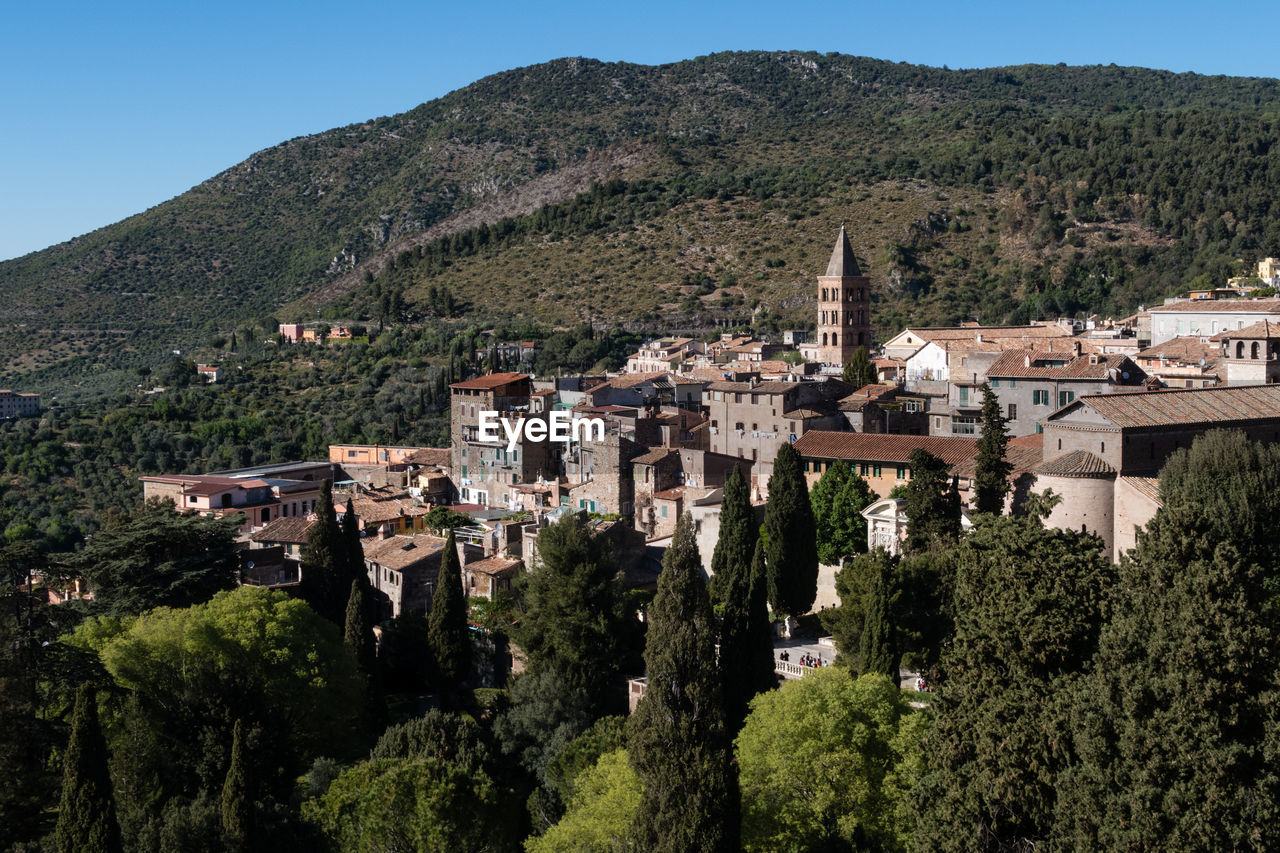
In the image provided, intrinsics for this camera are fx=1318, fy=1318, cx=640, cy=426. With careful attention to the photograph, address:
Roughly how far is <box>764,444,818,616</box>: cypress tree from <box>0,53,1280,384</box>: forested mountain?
4815cm

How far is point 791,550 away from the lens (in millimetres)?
32469

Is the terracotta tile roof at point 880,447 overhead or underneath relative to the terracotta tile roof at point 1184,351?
underneath

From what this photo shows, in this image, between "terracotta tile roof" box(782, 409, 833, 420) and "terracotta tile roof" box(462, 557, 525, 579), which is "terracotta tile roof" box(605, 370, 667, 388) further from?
"terracotta tile roof" box(462, 557, 525, 579)

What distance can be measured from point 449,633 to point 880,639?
11476 millimetres

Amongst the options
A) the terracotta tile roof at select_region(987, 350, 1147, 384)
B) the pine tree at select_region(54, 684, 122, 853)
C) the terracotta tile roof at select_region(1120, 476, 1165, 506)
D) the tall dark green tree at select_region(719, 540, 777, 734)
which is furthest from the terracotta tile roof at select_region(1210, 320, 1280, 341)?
the pine tree at select_region(54, 684, 122, 853)

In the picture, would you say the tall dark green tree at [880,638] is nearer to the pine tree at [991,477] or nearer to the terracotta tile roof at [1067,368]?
the pine tree at [991,477]

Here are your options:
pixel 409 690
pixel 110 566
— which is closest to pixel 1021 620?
pixel 409 690

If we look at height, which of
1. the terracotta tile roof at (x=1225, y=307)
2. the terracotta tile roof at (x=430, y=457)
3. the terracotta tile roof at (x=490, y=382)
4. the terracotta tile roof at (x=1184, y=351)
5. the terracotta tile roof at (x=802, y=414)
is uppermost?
the terracotta tile roof at (x=1225, y=307)

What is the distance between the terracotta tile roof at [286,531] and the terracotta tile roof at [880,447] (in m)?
15.9

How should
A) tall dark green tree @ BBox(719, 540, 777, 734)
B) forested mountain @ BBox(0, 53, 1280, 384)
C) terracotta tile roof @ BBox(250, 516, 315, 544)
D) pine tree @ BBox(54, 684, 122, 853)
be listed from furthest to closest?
1. forested mountain @ BBox(0, 53, 1280, 384)
2. terracotta tile roof @ BBox(250, 516, 315, 544)
3. tall dark green tree @ BBox(719, 540, 777, 734)
4. pine tree @ BBox(54, 684, 122, 853)

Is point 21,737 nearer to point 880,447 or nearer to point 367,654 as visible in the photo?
point 367,654

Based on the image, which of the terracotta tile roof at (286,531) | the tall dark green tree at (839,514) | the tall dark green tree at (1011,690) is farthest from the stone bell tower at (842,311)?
the tall dark green tree at (1011,690)

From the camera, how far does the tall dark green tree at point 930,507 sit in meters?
30.3

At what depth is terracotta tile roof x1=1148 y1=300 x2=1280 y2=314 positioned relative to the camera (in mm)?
52156
